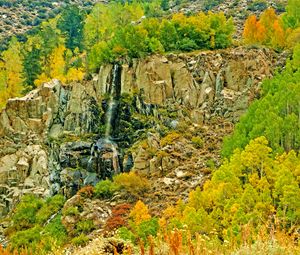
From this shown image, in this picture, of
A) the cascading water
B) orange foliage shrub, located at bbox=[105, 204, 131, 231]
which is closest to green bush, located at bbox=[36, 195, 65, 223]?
the cascading water

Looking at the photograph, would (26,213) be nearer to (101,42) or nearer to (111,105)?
(111,105)

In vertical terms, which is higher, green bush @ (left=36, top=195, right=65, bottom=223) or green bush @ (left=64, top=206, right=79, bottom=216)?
green bush @ (left=64, top=206, right=79, bottom=216)

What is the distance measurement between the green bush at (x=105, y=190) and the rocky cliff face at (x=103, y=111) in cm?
437

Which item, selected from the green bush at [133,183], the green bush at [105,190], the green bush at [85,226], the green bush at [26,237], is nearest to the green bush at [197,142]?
the green bush at [133,183]

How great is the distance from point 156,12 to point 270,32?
106 ft

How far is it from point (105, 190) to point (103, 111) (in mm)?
12199

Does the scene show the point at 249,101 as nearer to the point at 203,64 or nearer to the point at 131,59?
the point at 203,64

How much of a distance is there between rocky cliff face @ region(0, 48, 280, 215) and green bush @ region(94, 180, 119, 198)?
14.3 ft

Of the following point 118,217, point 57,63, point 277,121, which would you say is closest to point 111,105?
point 118,217

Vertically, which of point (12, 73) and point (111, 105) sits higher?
point (12, 73)

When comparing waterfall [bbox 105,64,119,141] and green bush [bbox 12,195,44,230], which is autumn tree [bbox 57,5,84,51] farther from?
green bush [bbox 12,195,44,230]

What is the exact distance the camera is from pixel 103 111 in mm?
62062

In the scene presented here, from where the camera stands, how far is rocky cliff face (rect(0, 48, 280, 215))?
2314 inches

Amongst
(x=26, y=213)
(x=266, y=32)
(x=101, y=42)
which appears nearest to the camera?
(x=26, y=213)
